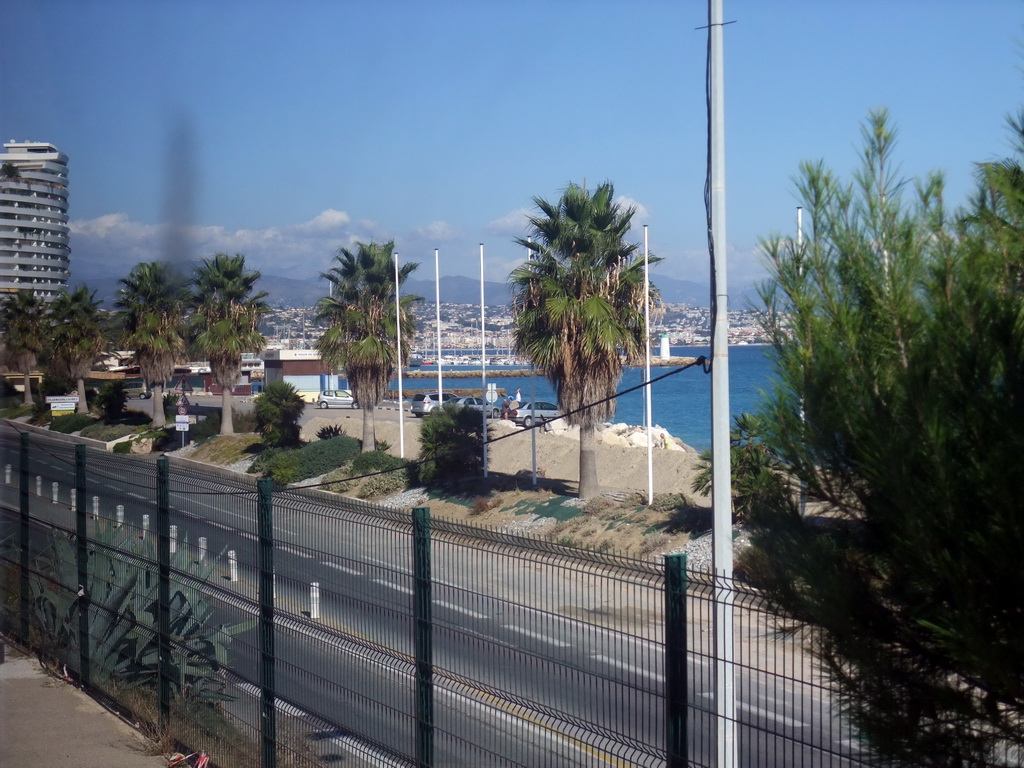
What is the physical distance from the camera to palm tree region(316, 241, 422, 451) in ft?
116

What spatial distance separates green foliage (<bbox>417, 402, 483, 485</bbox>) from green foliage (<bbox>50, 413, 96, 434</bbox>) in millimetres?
28231

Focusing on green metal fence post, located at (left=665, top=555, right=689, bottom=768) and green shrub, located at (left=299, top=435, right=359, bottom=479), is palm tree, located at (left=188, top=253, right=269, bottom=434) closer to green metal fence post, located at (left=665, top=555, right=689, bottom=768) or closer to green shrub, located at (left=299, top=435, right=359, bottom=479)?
Result: green shrub, located at (left=299, top=435, right=359, bottom=479)

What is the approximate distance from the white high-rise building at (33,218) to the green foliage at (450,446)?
2044 centimetres

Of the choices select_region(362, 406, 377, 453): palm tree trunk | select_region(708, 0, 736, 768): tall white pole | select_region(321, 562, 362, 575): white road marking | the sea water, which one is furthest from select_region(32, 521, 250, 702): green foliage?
select_region(362, 406, 377, 453): palm tree trunk

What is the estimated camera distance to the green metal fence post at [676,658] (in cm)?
399

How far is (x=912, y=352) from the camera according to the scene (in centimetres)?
324

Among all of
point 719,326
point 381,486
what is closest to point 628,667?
point 719,326

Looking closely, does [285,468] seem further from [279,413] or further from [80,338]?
[80,338]

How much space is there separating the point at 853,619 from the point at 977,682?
432mm

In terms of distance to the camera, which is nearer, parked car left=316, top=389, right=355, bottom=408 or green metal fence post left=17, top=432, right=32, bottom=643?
green metal fence post left=17, top=432, right=32, bottom=643

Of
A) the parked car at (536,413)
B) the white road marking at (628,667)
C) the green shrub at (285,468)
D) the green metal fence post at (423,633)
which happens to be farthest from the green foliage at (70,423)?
the white road marking at (628,667)

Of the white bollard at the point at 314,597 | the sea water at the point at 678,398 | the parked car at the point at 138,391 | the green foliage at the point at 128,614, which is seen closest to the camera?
the white bollard at the point at 314,597

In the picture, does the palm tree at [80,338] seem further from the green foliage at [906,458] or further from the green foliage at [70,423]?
the green foliage at [906,458]

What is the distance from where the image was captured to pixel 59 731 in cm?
841
